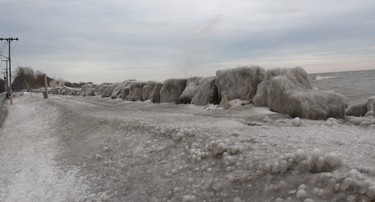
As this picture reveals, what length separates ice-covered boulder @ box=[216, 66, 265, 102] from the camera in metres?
9.40

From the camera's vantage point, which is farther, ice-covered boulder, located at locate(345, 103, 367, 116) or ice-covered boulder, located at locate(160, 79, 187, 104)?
ice-covered boulder, located at locate(160, 79, 187, 104)

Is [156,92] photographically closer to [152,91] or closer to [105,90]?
[152,91]

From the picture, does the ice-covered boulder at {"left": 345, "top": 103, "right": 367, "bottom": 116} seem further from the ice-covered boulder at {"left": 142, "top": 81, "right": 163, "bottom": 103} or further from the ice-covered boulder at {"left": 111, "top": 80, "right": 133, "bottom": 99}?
the ice-covered boulder at {"left": 111, "top": 80, "right": 133, "bottom": 99}

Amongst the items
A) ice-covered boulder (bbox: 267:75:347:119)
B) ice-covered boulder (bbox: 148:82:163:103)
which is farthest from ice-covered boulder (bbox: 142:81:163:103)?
ice-covered boulder (bbox: 267:75:347:119)

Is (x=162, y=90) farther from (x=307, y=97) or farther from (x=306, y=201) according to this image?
(x=306, y=201)

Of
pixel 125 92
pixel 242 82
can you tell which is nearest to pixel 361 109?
pixel 242 82

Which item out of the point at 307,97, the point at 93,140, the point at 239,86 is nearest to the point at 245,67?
the point at 239,86

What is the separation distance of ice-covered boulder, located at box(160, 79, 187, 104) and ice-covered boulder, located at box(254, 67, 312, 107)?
4496 millimetres

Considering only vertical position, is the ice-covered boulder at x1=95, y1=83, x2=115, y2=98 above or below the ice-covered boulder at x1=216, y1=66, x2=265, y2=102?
below

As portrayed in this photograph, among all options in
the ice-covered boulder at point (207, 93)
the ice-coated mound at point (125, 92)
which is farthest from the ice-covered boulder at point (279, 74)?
the ice-coated mound at point (125, 92)

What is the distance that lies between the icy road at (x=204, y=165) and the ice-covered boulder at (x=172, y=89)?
4849 mm

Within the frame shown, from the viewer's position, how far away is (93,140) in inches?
304

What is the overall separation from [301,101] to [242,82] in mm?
2311

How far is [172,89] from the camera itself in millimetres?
13273
